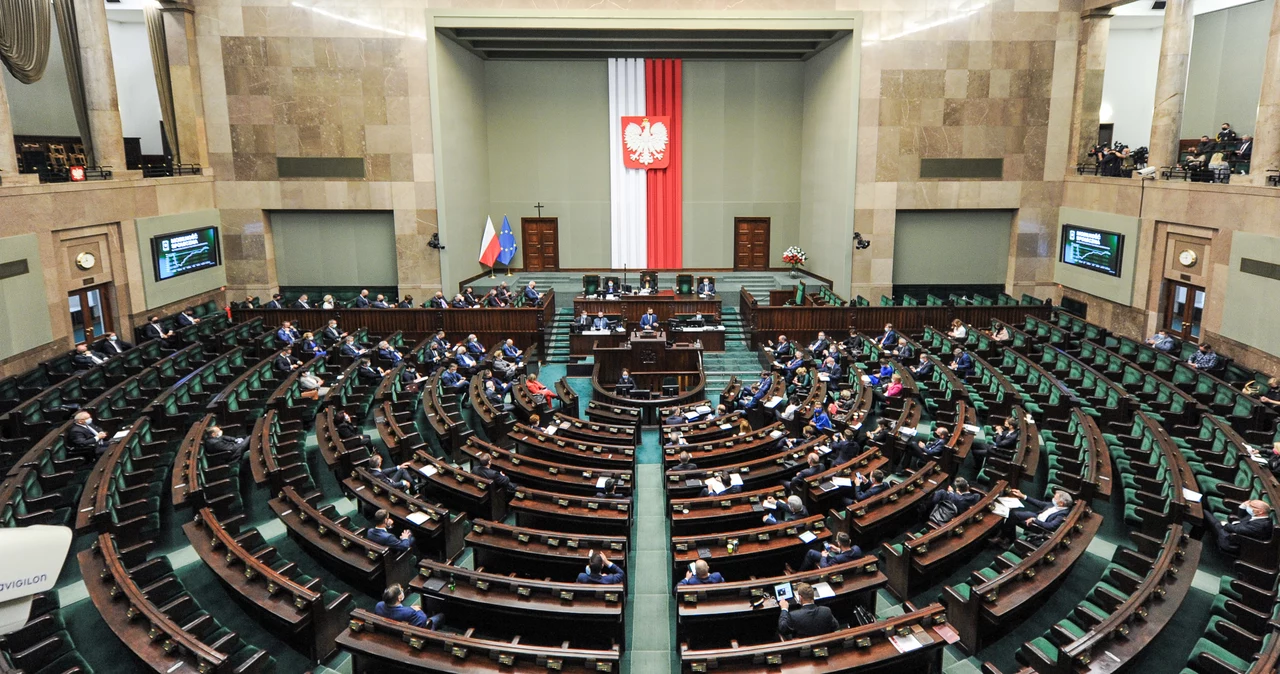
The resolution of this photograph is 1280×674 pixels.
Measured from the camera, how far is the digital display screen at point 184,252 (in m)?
17.9

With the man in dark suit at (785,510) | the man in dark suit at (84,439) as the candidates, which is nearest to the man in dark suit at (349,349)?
the man in dark suit at (84,439)

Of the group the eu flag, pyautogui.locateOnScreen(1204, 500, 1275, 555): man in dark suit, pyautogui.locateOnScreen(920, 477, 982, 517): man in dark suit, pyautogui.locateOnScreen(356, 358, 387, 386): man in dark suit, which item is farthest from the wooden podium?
pyautogui.locateOnScreen(1204, 500, 1275, 555): man in dark suit

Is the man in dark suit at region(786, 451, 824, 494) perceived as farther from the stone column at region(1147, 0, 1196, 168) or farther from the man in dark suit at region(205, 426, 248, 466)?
the stone column at region(1147, 0, 1196, 168)

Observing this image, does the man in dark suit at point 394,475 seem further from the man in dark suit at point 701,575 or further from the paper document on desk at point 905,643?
the paper document on desk at point 905,643

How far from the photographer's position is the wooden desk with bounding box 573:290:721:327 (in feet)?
64.1

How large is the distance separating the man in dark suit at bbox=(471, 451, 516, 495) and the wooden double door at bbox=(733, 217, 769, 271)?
692 inches

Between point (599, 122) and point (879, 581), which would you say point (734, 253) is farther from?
point (879, 581)

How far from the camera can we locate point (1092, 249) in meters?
19.8

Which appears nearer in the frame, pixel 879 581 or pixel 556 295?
pixel 879 581

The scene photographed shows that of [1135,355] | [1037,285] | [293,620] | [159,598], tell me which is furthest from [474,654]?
[1037,285]

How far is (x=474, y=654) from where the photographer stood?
6105 mm

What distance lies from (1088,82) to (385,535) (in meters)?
21.6

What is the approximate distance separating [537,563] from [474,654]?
183 centimetres

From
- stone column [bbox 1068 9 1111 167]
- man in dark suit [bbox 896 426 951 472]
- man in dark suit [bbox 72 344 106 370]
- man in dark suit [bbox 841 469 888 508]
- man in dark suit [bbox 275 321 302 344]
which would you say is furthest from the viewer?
stone column [bbox 1068 9 1111 167]
